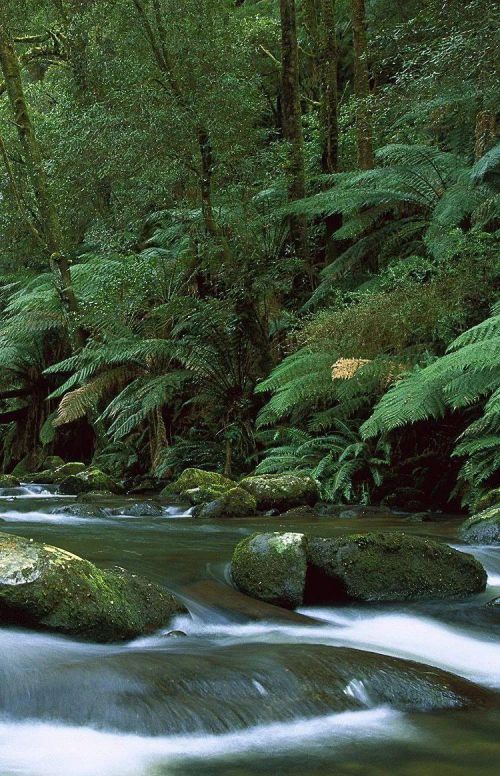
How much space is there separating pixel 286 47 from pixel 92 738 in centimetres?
1134

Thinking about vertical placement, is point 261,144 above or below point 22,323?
above

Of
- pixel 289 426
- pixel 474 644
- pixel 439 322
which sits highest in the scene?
pixel 439 322

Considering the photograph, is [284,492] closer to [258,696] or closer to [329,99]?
[258,696]

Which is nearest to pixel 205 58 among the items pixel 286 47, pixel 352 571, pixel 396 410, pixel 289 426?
pixel 286 47

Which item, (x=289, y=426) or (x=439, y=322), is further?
(x=289, y=426)

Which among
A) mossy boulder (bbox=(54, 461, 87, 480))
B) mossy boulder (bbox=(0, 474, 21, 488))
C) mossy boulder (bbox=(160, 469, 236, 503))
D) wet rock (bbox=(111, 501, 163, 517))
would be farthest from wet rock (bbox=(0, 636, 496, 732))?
mossy boulder (bbox=(54, 461, 87, 480))

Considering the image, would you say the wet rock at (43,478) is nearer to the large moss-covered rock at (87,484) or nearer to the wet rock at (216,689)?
the large moss-covered rock at (87,484)

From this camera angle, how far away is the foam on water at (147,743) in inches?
100

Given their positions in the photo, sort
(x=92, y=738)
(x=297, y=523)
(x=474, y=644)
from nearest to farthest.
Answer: (x=92, y=738) → (x=474, y=644) → (x=297, y=523)

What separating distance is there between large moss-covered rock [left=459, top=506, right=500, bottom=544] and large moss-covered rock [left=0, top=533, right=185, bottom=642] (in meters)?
2.83

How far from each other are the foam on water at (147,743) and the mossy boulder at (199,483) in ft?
18.6

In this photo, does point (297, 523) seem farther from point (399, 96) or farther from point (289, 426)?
point (399, 96)

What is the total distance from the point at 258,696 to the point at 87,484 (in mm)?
7516

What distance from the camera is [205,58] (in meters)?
11.2
